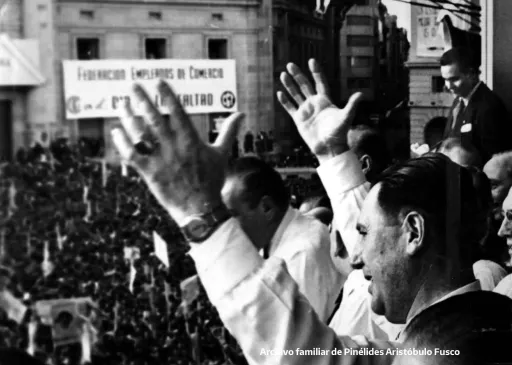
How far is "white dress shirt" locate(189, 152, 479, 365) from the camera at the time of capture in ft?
5.63

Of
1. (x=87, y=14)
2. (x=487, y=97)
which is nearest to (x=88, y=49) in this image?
(x=87, y=14)

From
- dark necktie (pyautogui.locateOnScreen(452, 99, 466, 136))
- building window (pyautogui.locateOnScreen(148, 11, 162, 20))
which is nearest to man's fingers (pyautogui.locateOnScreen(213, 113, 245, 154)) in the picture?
building window (pyautogui.locateOnScreen(148, 11, 162, 20))

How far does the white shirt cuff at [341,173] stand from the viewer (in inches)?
88.3

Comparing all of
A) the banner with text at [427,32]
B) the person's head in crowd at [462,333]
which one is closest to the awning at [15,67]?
the person's head in crowd at [462,333]

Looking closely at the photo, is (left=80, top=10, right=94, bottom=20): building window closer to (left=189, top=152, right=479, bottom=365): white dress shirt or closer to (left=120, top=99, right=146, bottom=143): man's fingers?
(left=120, top=99, right=146, bottom=143): man's fingers

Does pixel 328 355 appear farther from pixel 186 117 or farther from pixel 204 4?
pixel 204 4

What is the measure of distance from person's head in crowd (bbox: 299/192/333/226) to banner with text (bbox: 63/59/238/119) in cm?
45

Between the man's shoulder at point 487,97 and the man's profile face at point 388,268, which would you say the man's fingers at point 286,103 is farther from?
the man's shoulder at point 487,97

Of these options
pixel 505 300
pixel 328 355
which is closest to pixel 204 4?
pixel 328 355

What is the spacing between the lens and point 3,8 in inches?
66.6

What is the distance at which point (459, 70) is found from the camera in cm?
254

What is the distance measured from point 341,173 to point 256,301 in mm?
600

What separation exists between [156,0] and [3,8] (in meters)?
0.27

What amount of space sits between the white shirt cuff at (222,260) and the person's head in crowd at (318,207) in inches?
19.0
